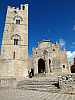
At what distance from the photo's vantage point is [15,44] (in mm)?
38969

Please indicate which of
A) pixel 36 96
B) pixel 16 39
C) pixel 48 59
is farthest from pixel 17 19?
pixel 36 96

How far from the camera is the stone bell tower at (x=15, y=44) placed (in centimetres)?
3709

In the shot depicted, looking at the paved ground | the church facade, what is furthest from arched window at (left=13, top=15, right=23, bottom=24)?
the paved ground

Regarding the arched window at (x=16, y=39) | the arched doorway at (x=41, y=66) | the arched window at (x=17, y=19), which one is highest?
the arched window at (x=17, y=19)

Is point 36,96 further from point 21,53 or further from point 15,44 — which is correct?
point 15,44

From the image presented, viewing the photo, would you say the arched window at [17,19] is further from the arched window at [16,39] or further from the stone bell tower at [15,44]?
the arched window at [16,39]

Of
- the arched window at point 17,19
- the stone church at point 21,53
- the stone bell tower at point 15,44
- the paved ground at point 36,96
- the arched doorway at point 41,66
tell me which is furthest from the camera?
the arched doorway at point 41,66

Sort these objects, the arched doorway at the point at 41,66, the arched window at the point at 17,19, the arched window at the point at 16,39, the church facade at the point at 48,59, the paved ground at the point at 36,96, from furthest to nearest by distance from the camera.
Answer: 1. the arched doorway at the point at 41,66
2. the arched window at the point at 17,19
3. the church facade at the point at 48,59
4. the arched window at the point at 16,39
5. the paved ground at the point at 36,96

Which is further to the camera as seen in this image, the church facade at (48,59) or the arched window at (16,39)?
the church facade at (48,59)

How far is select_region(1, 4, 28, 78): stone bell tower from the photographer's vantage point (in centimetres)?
3709

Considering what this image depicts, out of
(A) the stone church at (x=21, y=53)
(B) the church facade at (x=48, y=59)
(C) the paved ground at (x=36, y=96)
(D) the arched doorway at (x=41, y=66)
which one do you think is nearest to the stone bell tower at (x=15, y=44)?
(A) the stone church at (x=21, y=53)

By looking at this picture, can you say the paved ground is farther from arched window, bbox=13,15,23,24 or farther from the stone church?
arched window, bbox=13,15,23,24

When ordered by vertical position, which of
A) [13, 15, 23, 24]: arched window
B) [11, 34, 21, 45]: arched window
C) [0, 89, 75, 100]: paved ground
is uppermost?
[13, 15, 23, 24]: arched window

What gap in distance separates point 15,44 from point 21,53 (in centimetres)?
244
